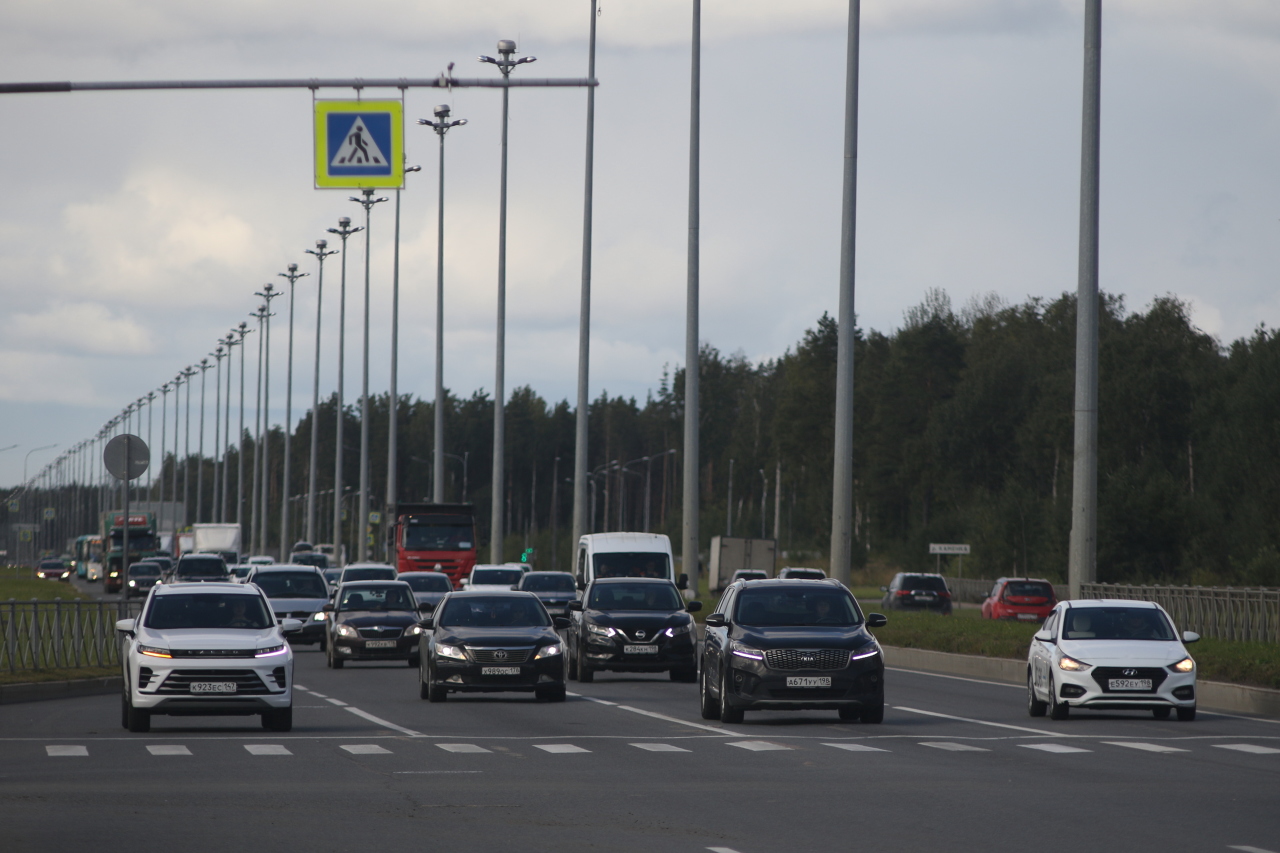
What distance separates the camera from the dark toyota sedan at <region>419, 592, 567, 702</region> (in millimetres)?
25516

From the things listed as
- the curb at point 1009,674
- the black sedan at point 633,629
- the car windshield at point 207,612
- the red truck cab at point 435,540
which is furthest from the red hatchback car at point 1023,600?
the car windshield at point 207,612

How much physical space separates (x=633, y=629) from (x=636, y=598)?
2.43ft

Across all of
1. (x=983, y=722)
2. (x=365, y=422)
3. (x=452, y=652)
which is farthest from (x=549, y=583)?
(x=365, y=422)

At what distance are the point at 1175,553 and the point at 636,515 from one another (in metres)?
125

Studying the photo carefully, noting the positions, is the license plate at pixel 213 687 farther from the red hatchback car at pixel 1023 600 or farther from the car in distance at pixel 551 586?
the red hatchback car at pixel 1023 600

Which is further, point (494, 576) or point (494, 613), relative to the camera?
point (494, 576)

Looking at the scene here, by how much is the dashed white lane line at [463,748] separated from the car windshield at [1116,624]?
7703mm

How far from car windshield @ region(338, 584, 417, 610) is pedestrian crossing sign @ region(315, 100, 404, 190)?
46.6ft

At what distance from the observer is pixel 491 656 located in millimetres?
25547

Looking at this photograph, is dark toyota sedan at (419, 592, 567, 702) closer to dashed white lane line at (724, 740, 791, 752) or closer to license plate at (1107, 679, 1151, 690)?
dashed white lane line at (724, 740, 791, 752)

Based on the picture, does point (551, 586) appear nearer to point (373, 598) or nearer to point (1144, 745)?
point (373, 598)

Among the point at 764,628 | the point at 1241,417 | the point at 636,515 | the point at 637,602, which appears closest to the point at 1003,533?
the point at 1241,417

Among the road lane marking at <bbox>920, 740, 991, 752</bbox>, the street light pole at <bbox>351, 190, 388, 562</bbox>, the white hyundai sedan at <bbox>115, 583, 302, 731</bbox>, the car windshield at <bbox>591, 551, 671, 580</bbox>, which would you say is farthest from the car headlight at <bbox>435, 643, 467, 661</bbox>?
the street light pole at <bbox>351, 190, 388, 562</bbox>

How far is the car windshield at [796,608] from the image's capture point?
22094mm
